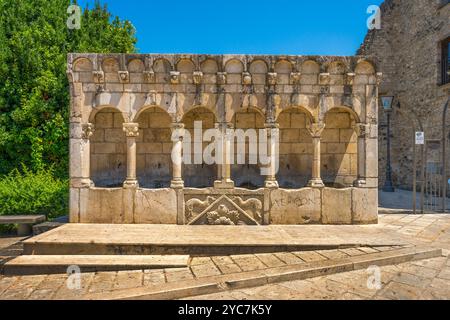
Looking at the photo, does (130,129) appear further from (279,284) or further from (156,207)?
(279,284)

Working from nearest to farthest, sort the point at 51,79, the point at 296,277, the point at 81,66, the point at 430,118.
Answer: the point at 296,277, the point at 81,66, the point at 51,79, the point at 430,118

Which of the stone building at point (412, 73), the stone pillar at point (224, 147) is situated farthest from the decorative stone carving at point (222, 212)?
the stone building at point (412, 73)

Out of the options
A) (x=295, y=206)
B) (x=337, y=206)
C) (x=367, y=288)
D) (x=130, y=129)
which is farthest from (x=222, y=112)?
(x=367, y=288)

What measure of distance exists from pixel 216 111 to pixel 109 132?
2.91m

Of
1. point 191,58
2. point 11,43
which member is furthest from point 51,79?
point 191,58

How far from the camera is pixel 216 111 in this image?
666 centimetres

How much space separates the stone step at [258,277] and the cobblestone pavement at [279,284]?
0.09 meters

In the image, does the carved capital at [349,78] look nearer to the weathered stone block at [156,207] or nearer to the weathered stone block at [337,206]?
the weathered stone block at [337,206]

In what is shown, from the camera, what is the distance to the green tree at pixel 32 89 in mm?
11648

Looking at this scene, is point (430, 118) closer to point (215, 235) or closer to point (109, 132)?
point (215, 235)

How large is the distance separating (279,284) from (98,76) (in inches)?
216

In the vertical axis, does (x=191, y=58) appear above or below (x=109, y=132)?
above

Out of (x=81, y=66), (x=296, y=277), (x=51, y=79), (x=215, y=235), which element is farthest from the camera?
(x=51, y=79)

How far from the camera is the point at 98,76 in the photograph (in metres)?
6.47
